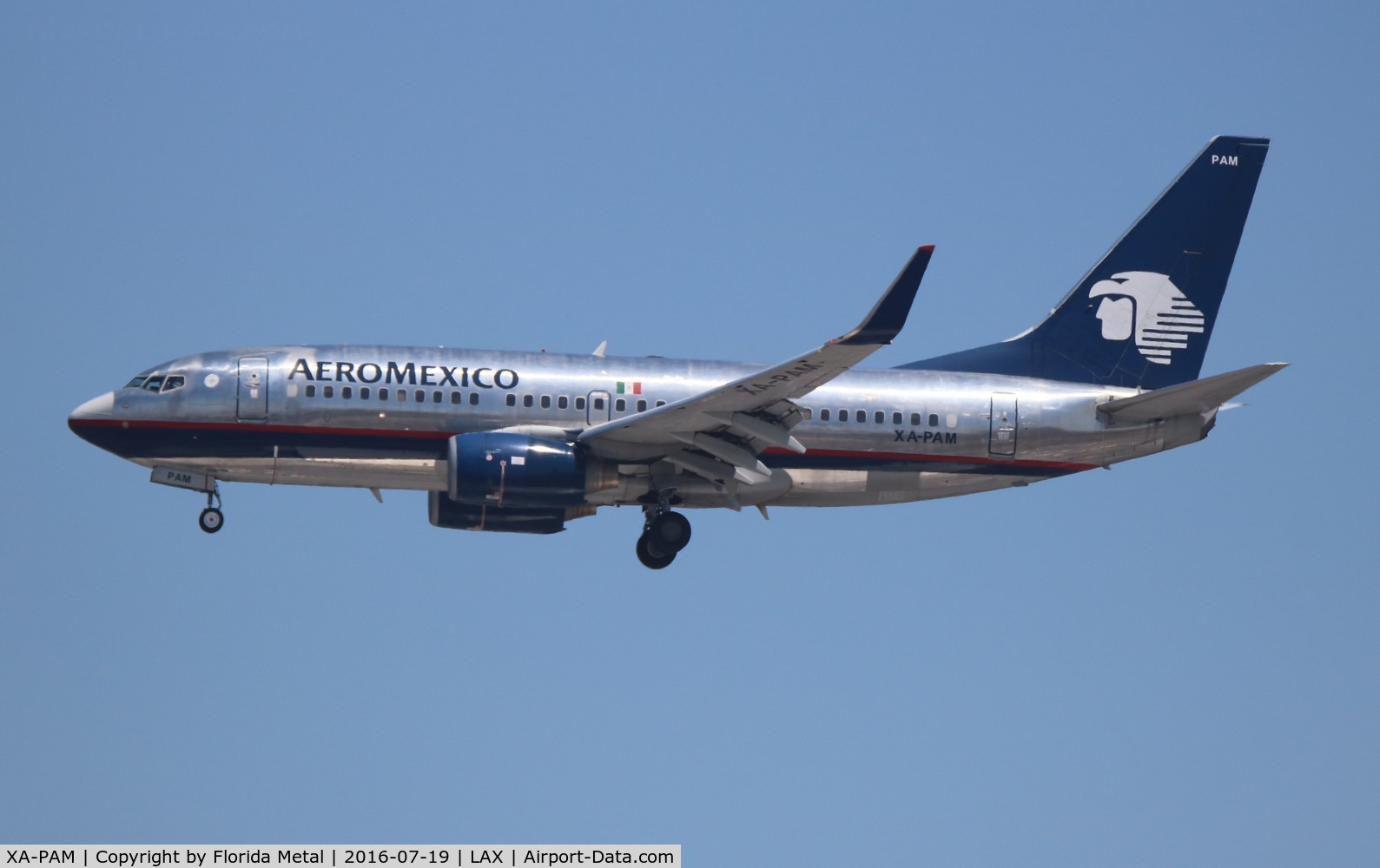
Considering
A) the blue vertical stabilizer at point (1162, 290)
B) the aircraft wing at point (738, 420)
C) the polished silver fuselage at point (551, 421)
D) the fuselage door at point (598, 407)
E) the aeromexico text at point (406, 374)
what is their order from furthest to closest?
the blue vertical stabilizer at point (1162, 290), the fuselage door at point (598, 407), the aeromexico text at point (406, 374), the polished silver fuselage at point (551, 421), the aircraft wing at point (738, 420)

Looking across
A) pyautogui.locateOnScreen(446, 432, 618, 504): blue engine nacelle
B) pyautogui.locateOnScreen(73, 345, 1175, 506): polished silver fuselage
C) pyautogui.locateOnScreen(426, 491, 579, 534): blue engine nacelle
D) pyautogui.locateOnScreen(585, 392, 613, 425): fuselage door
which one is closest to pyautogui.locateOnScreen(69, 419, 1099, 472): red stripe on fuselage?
pyautogui.locateOnScreen(73, 345, 1175, 506): polished silver fuselage

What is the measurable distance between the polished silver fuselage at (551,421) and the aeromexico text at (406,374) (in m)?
0.04

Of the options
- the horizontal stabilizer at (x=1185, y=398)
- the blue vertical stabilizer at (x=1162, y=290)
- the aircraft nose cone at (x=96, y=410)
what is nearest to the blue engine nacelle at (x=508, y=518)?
the aircraft nose cone at (x=96, y=410)

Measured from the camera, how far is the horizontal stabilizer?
4434cm

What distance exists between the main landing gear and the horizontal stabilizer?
954 centimetres

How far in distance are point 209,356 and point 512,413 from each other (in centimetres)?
648

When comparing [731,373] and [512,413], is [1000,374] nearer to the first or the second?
[731,373]

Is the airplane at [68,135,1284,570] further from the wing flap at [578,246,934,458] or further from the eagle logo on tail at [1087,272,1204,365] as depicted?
the eagle logo on tail at [1087,272,1204,365]

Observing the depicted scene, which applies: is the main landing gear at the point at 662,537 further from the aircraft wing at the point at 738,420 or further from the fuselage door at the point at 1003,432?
the fuselage door at the point at 1003,432

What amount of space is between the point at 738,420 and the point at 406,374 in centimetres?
707

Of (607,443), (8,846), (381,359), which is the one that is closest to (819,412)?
(607,443)

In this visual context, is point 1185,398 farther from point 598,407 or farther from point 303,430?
point 303,430

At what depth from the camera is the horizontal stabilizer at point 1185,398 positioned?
4434cm

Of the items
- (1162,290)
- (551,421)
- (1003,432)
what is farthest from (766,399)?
(1162,290)
